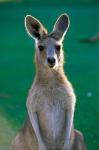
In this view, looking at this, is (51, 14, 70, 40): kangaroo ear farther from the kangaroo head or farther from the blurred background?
the blurred background

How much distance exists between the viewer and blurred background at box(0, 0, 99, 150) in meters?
5.50

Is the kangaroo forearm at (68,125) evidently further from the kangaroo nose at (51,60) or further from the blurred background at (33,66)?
the blurred background at (33,66)

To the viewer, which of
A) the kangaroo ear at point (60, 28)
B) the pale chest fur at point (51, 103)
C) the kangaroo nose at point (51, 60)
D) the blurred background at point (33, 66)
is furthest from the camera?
the blurred background at point (33, 66)

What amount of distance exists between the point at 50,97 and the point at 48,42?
384 millimetres

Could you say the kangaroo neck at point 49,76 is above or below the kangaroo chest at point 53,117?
above

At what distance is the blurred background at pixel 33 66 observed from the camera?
5496mm

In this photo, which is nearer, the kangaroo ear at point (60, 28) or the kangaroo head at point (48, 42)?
the kangaroo head at point (48, 42)

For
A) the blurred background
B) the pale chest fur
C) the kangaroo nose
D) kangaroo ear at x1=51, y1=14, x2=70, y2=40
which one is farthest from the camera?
the blurred background

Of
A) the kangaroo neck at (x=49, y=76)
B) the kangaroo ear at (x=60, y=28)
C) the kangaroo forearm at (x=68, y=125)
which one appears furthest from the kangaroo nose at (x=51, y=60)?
the kangaroo forearm at (x=68, y=125)

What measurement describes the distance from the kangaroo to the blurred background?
844 millimetres

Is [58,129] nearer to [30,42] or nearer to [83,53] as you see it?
[83,53]

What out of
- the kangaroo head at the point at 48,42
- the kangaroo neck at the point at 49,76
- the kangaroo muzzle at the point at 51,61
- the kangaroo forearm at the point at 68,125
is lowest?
the kangaroo forearm at the point at 68,125

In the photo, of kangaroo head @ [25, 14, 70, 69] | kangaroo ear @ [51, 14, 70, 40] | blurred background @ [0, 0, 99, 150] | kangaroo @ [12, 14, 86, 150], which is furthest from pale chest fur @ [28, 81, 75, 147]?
blurred background @ [0, 0, 99, 150]

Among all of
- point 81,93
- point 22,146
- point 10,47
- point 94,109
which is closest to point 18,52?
point 10,47
